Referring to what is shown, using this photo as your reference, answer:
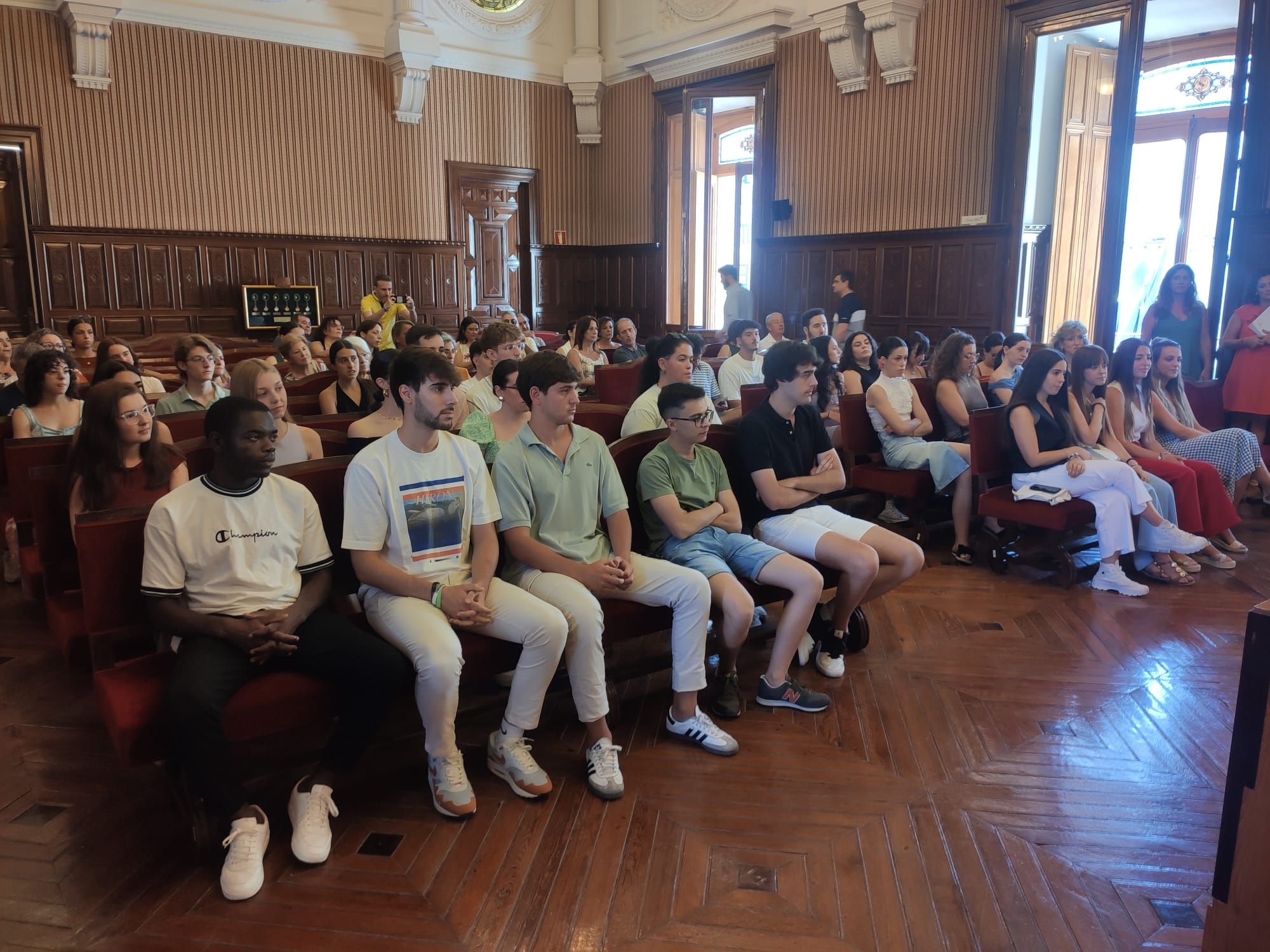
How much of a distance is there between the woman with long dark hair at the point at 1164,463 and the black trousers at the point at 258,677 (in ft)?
13.8

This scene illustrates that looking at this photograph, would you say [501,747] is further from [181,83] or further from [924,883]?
[181,83]

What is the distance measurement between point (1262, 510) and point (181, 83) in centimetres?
1120

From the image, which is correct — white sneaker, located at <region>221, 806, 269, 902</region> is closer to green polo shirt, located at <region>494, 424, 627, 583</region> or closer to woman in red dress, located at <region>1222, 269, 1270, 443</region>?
green polo shirt, located at <region>494, 424, 627, 583</region>

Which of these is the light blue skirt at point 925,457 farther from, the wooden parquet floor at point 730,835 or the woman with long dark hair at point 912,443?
the wooden parquet floor at point 730,835

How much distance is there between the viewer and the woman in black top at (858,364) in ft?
19.1

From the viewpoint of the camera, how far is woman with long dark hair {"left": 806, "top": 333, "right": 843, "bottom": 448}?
563cm

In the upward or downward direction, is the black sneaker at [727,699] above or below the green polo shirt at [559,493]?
below

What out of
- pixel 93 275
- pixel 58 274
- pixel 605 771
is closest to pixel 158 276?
pixel 93 275

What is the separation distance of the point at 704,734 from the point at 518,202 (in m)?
11.3

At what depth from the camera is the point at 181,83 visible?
33.4 feet

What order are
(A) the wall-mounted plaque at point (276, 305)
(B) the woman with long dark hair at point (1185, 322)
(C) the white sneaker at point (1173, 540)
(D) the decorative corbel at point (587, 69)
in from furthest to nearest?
(D) the decorative corbel at point (587, 69) < (A) the wall-mounted plaque at point (276, 305) < (B) the woman with long dark hair at point (1185, 322) < (C) the white sneaker at point (1173, 540)

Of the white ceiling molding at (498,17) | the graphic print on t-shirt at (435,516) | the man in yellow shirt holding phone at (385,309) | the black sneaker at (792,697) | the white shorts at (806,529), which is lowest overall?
the black sneaker at (792,697)

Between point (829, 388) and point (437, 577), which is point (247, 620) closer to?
point (437, 577)

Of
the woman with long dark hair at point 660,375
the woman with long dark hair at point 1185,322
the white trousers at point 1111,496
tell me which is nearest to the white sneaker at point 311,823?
the woman with long dark hair at point 660,375
